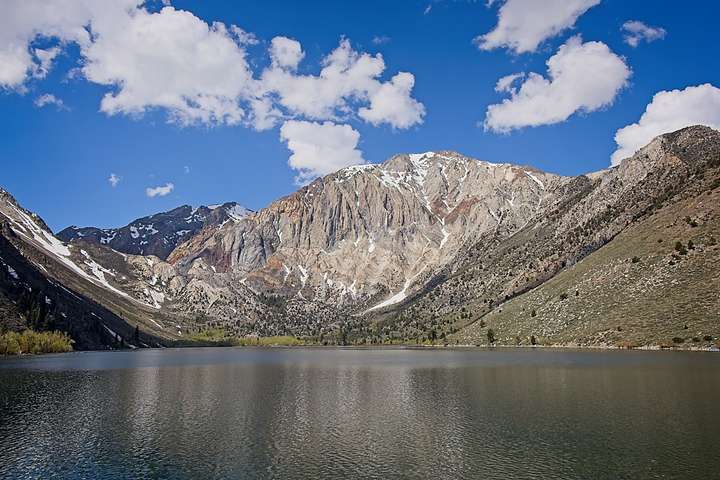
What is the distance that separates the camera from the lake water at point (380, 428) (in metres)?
36.5

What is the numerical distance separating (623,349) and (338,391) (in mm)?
A: 92819

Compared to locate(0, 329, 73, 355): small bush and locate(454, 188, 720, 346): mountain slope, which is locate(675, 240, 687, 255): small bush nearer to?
locate(454, 188, 720, 346): mountain slope

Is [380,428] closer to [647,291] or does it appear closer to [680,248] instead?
[647,291]

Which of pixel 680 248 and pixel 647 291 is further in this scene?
pixel 680 248

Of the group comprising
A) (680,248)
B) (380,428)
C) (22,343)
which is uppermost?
(680,248)

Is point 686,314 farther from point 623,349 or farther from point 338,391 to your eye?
point 338,391

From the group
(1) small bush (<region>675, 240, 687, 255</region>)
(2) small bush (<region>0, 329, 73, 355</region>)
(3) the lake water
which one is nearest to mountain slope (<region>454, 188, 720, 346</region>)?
(1) small bush (<region>675, 240, 687, 255</region>)

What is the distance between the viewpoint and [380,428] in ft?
165

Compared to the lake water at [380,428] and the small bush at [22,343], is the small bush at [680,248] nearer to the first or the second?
the lake water at [380,428]

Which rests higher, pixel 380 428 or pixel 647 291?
pixel 647 291

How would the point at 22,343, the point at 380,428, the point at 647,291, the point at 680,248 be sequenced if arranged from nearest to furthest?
the point at 380,428 < the point at 647,291 < the point at 680,248 < the point at 22,343

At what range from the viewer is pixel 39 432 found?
48.8 meters

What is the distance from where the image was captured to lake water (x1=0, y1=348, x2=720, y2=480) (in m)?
36.5

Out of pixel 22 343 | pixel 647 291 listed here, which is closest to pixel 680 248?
pixel 647 291
